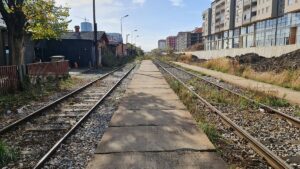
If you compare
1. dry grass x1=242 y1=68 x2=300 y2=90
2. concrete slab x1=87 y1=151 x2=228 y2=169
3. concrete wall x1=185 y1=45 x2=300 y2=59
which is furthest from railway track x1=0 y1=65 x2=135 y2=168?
concrete wall x1=185 y1=45 x2=300 y2=59

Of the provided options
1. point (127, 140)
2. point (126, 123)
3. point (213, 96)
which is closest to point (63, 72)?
point (213, 96)

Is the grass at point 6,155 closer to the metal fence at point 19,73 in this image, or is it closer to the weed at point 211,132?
the weed at point 211,132

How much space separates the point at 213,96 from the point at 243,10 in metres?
78.6

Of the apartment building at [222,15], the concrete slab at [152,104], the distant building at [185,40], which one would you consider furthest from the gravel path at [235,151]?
A: the distant building at [185,40]

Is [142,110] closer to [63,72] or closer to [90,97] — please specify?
[90,97]

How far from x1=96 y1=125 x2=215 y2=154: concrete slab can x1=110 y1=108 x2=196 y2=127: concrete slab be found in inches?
15.7

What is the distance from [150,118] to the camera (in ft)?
26.7

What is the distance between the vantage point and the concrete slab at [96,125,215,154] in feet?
18.4

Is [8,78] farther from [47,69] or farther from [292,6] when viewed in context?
[292,6]

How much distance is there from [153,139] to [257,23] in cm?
7664

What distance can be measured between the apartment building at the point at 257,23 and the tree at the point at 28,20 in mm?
46400

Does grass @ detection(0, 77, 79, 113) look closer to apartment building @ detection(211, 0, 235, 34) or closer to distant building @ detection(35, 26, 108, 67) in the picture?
distant building @ detection(35, 26, 108, 67)

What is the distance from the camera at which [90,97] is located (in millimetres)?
12055

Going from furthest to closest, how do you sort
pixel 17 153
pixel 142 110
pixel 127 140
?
pixel 142 110 → pixel 127 140 → pixel 17 153
